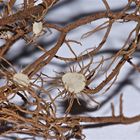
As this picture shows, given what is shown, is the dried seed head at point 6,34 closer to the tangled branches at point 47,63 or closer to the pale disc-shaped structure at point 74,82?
the tangled branches at point 47,63

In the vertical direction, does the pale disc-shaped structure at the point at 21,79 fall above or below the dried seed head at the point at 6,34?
below

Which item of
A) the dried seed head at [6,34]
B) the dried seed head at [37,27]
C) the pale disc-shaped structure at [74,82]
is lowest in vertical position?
the pale disc-shaped structure at [74,82]

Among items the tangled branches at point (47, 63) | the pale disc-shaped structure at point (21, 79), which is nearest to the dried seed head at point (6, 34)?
the tangled branches at point (47, 63)

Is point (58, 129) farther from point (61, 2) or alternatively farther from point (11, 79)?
point (61, 2)

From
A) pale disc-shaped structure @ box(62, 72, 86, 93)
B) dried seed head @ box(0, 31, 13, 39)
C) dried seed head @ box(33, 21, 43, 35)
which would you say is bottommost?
pale disc-shaped structure @ box(62, 72, 86, 93)

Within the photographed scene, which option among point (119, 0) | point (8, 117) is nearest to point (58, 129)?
point (8, 117)

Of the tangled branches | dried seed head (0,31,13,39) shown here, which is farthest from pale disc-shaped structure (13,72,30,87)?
dried seed head (0,31,13,39)

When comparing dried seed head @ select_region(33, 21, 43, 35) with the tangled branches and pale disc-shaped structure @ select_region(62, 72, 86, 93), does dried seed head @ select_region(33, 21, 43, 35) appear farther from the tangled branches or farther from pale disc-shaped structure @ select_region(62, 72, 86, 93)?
pale disc-shaped structure @ select_region(62, 72, 86, 93)
